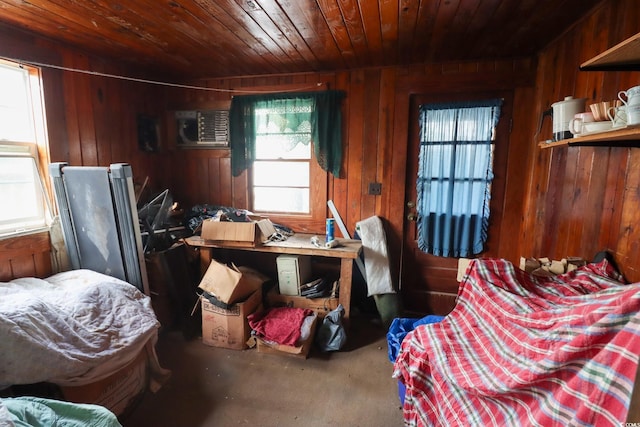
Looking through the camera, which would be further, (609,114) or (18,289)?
(18,289)

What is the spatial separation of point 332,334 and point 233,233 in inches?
42.8

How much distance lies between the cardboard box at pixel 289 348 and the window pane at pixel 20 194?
1754 millimetres

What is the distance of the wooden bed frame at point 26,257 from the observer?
6.27ft

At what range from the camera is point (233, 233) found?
2525 millimetres

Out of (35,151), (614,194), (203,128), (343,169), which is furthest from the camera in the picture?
(203,128)

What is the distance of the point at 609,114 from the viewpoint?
1186 mm

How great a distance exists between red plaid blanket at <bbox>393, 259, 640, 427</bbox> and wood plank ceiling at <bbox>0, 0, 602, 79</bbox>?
140cm

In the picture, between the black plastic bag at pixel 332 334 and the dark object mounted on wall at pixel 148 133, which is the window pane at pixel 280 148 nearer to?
the dark object mounted on wall at pixel 148 133

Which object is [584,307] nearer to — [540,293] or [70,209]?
[540,293]

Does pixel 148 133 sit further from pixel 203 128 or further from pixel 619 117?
pixel 619 117

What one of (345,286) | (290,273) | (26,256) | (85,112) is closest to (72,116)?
(85,112)

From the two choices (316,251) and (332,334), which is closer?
(332,334)

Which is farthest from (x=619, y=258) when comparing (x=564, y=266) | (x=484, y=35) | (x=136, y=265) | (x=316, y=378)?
(x=136, y=265)

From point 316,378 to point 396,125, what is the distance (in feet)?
6.80
